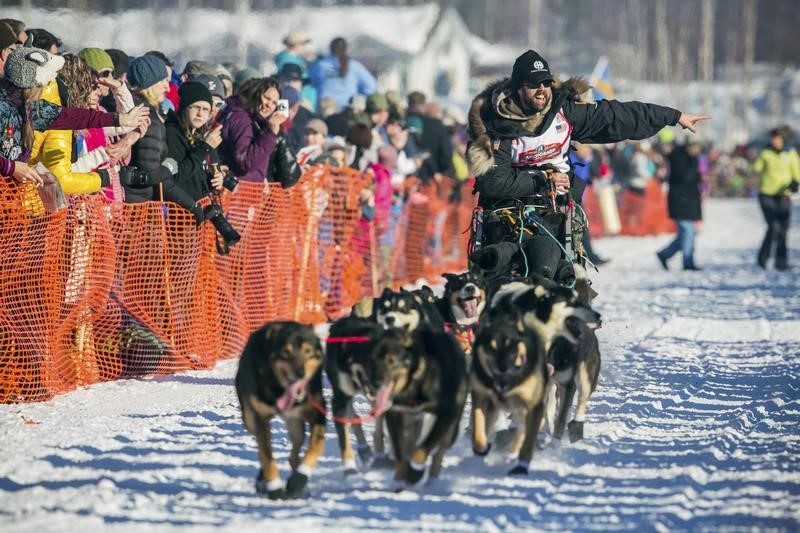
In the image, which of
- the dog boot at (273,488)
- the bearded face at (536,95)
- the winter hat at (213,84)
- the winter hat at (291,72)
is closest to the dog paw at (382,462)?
the dog boot at (273,488)

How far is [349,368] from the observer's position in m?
4.74

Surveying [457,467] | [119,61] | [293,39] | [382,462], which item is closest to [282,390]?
[382,462]

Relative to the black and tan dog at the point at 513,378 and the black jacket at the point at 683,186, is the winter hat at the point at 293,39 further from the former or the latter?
the black and tan dog at the point at 513,378

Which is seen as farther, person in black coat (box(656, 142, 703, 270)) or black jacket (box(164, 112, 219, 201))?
person in black coat (box(656, 142, 703, 270))

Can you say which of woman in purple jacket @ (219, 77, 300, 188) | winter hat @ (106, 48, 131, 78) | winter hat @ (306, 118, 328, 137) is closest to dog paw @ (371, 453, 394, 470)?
woman in purple jacket @ (219, 77, 300, 188)

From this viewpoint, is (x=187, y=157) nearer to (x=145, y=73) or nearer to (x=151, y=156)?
(x=151, y=156)

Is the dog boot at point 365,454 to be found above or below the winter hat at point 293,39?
below

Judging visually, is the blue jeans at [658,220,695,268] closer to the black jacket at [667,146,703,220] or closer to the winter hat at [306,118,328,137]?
the black jacket at [667,146,703,220]

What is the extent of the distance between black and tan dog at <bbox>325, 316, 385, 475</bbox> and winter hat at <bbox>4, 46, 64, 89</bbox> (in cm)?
246

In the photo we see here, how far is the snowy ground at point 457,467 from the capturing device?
442 centimetres

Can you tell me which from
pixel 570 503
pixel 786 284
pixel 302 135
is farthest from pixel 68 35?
pixel 570 503

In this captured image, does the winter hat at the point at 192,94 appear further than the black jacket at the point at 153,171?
Yes

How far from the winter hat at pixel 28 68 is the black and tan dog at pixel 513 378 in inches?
116

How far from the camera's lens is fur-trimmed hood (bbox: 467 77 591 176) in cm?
645
